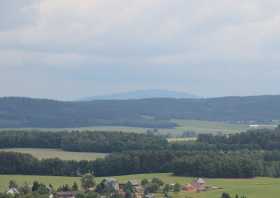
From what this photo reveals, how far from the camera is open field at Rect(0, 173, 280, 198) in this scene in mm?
82500

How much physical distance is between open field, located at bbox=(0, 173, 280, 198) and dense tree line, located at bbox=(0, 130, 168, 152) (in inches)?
1156

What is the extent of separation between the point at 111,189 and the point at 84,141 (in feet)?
165

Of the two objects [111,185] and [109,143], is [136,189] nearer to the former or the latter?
[111,185]

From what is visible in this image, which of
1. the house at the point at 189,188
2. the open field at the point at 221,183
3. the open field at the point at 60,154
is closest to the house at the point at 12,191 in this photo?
the open field at the point at 221,183

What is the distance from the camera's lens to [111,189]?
86.2 metres

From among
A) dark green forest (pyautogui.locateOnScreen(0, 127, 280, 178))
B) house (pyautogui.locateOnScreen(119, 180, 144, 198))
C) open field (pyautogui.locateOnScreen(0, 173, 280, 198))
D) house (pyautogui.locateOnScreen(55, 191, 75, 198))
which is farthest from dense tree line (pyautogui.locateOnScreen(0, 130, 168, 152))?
house (pyautogui.locateOnScreen(55, 191, 75, 198))

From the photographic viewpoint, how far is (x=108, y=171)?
110m

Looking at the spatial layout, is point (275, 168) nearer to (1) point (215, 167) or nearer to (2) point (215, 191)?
(1) point (215, 167)

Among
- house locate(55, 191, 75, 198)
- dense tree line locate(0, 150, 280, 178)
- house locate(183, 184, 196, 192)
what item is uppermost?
dense tree line locate(0, 150, 280, 178)

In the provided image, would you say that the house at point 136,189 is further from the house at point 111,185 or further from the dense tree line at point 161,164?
the dense tree line at point 161,164

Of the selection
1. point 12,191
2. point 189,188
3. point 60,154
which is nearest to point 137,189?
point 189,188

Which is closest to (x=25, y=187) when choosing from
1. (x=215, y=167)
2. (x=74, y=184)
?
(x=74, y=184)

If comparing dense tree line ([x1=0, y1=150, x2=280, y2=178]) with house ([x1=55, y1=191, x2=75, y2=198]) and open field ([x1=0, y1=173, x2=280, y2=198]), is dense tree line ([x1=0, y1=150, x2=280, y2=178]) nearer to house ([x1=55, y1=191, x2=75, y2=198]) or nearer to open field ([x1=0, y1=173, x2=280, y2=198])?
open field ([x1=0, y1=173, x2=280, y2=198])

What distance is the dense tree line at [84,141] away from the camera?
134 metres
